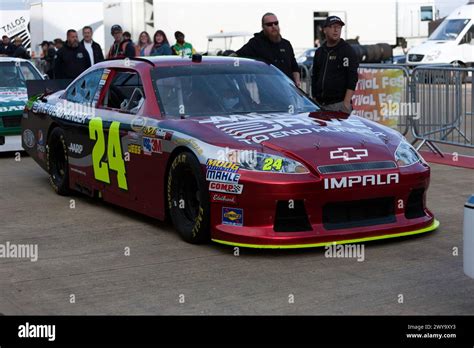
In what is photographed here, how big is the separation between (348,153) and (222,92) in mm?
1532

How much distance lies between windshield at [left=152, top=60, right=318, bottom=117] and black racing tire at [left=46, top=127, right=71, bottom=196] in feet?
5.66

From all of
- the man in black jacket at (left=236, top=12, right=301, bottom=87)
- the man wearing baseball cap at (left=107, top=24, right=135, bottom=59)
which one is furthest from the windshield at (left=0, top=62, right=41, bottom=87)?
the man in black jacket at (left=236, top=12, right=301, bottom=87)

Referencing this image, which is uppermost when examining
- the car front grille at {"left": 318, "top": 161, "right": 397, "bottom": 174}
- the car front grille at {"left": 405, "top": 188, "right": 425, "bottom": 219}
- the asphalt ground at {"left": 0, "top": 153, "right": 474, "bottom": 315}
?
the car front grille at {"left": 318, "top": 161, "right": 397, "bottom": 174}

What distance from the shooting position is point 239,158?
645cm

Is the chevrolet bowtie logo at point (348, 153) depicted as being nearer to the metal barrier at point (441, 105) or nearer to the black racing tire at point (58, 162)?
the black racing tire at point (58, 162)

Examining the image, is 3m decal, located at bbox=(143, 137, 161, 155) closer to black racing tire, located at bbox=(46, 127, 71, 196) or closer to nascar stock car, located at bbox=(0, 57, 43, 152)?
black racing tire, located at bbox=(46, 127, 71, 196)

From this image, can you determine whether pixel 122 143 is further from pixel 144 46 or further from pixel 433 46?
pixel 433 46

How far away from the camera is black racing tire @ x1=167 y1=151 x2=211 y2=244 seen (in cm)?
665

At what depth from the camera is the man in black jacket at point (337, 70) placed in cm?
946

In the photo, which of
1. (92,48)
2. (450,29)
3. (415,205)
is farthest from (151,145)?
(450,29)

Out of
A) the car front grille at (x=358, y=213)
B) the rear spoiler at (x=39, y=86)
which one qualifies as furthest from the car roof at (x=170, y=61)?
the rear spoiler at (x=39, y=86)
